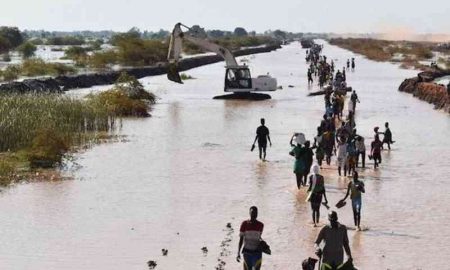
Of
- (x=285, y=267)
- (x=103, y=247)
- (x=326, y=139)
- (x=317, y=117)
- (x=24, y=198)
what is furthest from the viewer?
(x=317, y=117)

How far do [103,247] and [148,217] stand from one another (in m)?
2.60

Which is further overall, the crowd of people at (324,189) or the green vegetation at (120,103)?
the green vegetation at (120,103)

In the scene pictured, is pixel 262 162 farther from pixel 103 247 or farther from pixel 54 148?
pixel 103 247

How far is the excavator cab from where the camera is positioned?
155 feet

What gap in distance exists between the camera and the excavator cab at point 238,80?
155 feet

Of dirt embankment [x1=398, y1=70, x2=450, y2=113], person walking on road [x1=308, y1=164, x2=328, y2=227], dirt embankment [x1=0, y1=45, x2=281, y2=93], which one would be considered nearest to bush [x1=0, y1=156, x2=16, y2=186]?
person walking on road [x1=308, y1=164, x2=328, y2=227]

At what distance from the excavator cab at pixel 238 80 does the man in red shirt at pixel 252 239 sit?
36.1 meters

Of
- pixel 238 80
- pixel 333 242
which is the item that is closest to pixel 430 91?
pixel 238 80

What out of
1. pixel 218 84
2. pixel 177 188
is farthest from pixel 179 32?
pixel 177 188

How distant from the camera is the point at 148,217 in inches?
677

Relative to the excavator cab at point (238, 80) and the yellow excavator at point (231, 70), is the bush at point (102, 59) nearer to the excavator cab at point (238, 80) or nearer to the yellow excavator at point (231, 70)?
the yellow excavator at point (231, 70)

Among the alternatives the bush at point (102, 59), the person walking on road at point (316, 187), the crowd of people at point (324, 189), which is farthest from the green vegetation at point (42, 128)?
the bush at point (102, 59)

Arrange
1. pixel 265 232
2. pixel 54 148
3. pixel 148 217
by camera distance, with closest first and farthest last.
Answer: pixel 265 232 → pixel 148 217 → pixel 54 148

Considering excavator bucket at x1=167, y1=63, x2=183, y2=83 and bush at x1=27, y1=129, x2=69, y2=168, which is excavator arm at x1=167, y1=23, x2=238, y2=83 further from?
bush at x1=27, y1=129, x2=69, y2=168
